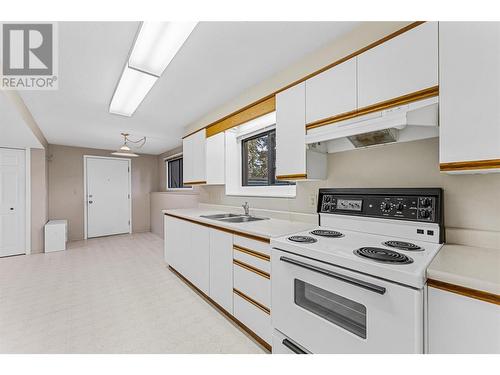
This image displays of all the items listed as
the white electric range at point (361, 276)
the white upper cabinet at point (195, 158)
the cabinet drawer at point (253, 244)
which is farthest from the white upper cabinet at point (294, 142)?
the white upper cabinet at point (195, 158)

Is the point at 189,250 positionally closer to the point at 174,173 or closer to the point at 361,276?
the point at 361,276

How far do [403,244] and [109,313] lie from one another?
252 cm

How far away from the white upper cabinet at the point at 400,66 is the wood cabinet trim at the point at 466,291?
0.94 meters

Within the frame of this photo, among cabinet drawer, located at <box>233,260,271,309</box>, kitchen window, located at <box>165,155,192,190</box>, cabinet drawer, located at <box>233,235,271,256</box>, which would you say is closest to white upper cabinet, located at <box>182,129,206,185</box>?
cabinet drawer, located at <box>233,235,271,256</box>

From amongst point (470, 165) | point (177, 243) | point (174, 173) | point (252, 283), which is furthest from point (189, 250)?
point (174, 173)

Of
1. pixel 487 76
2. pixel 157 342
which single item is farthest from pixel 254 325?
pixel 487 76

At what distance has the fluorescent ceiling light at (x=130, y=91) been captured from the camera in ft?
6.40

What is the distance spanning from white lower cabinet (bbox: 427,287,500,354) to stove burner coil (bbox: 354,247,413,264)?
5.5 inches

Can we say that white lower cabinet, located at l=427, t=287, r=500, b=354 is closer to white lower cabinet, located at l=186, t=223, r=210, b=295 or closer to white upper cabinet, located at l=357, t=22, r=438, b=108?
white upper cabinet, located at l=357, t=22, r=438, b=108

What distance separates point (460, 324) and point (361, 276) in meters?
0.35

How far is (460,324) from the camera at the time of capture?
0.83 metres

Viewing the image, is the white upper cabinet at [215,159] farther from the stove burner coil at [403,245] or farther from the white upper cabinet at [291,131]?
the stove burner coil at [403,245]
